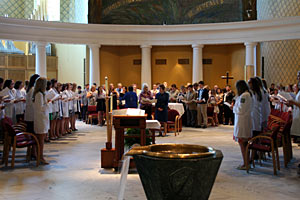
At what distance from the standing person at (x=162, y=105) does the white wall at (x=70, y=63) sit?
475 inches

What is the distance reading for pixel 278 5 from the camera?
1995 cm

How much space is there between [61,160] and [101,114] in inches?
296

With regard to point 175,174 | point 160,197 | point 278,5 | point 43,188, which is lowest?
point 43,188

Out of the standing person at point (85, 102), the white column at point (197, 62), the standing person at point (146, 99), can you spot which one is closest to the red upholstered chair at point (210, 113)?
the standing person at point (146, 99)

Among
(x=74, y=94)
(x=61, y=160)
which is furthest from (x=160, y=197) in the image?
(x=74, y=94)

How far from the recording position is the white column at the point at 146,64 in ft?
65.4

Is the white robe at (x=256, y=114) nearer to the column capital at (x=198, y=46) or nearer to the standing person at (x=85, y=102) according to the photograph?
the standing person at (x=85, y=102)

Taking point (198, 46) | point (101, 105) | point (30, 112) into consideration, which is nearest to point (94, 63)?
point (101, 105)

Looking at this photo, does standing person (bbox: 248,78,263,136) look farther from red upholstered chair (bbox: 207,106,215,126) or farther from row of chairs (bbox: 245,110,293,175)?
red upholstered chair (bbox: 207,106,215,126)

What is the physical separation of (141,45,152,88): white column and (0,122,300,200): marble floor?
442 inches

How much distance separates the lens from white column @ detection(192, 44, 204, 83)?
1944cm

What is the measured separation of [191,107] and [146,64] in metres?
5.78

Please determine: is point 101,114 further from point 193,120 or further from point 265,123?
point 265,123

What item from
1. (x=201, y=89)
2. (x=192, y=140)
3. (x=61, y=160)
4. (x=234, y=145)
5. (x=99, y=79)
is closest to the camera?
(x=61, y=160)
